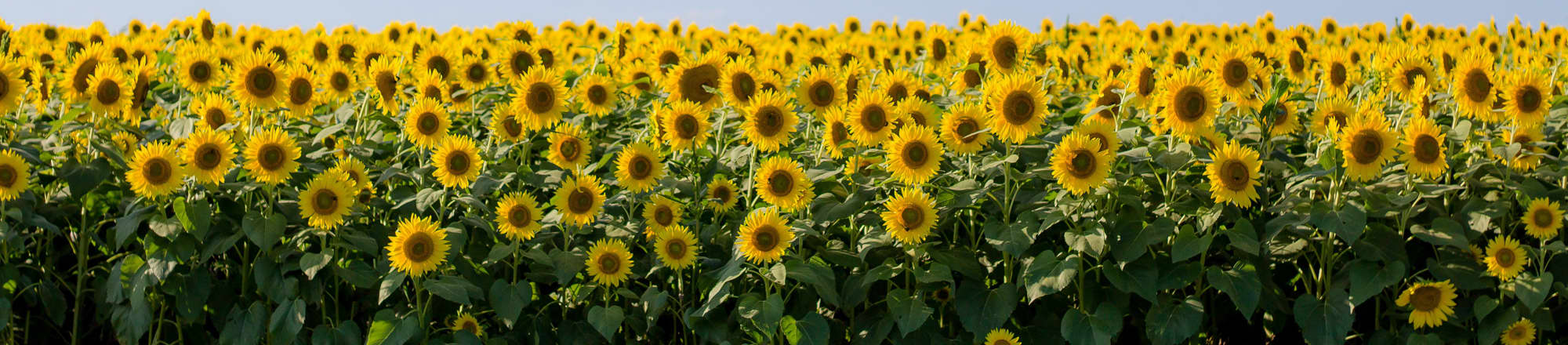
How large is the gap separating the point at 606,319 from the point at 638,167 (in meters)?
0.49

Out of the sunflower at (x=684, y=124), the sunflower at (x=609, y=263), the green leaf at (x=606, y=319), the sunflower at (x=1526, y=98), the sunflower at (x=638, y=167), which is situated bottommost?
the green leaf at (x=606, y=319)

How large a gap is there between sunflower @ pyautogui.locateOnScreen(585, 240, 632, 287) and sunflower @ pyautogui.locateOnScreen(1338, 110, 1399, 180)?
2.16 meters

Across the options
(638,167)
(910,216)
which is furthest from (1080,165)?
(638,167)

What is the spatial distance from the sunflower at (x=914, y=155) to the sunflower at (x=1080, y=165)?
36cm

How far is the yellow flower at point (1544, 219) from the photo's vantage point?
433 cm

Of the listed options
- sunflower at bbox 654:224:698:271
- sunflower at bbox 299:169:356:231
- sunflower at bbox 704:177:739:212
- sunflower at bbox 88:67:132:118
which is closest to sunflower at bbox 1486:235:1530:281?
sunflower at bbox 704:177:739:212

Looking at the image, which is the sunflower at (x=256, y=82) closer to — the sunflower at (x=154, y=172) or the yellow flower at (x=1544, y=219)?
the sunflower at (x=154, y=172)

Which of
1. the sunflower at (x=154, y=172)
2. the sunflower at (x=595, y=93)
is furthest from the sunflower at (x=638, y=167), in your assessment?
the sunflower at (x=154, y=172)

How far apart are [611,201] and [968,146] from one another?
1.22m

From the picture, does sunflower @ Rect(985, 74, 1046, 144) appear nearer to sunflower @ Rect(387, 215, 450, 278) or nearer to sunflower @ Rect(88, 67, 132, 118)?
sunflower @ Rect(387, 215, 450, 278)

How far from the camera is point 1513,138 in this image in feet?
15.5

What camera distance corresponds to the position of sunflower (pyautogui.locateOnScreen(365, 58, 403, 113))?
486cm

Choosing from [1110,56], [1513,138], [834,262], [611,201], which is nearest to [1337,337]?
[1513,138]

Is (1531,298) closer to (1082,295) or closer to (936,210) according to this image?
(1082,295)
